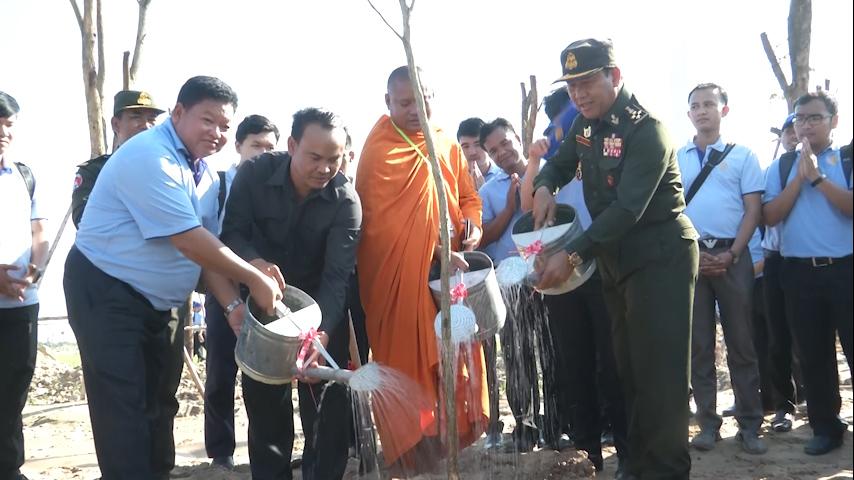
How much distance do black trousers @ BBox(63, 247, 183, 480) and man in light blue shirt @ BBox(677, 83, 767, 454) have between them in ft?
9.74

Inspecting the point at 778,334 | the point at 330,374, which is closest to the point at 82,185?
the point at 330,374

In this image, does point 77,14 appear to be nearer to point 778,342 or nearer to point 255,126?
point 255,126

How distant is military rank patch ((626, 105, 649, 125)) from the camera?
143 inches

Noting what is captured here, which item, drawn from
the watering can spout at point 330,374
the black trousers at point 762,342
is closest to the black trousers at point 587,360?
the black trousers at point 762,342

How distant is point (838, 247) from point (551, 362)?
1873 mm

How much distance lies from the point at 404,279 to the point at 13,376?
1.99m

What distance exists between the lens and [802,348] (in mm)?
4379

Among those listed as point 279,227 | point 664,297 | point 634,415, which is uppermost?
point 279,227

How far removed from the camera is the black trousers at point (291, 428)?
395 cm

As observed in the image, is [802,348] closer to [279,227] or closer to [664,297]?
[664,297]

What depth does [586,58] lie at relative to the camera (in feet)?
11.7

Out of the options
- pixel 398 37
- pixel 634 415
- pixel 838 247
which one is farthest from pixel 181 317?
pixel 838 247

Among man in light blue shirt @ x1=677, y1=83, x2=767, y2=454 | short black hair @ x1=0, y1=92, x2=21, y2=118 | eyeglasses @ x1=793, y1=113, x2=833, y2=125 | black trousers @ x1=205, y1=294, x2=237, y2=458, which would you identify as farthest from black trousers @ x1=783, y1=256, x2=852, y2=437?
A: short black hair @ x1=0, y1=92, x2=21, y2=118

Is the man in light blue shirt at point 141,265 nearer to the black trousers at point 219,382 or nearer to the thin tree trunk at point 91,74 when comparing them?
the black trousers at point 219,382
